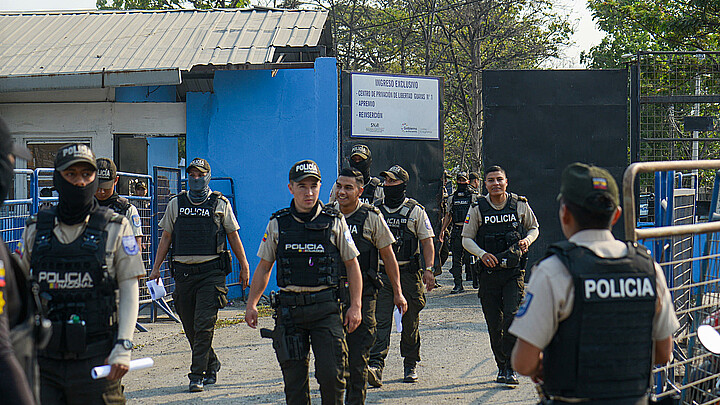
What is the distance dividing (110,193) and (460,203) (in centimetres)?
791

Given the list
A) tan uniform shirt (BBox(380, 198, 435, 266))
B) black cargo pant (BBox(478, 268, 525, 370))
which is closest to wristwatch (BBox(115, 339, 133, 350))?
tan uniform shirt (BBox(380, 198, 435, 266))

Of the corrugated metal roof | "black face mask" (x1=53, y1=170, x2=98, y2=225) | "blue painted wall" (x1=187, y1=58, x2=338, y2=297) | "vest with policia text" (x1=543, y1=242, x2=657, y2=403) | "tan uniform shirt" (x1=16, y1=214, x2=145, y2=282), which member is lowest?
"vest with policia text" (x1=543, y1=242, x2=657, y2=403)

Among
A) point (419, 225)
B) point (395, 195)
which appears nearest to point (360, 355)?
point (419, 225)

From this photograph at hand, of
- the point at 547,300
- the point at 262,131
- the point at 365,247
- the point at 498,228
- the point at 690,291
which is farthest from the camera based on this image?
the point at 262,131

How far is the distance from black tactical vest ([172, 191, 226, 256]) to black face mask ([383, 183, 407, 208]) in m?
1.67

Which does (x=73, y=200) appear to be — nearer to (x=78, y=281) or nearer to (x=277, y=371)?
(x=78, y=281)

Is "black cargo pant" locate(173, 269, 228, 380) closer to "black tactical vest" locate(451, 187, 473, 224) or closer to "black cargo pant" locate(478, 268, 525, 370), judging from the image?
"black cargo pant" locate(478, 268, 525, 370)

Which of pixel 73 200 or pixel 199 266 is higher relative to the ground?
pixel 73 200

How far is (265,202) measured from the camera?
13.0 meters

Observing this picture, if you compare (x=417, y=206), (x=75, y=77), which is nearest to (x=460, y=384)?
(x=417, y=206)

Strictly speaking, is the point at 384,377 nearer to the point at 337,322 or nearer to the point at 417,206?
the point at 417,206

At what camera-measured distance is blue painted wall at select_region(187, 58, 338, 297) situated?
1286 cm

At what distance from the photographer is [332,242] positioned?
17.7 ft

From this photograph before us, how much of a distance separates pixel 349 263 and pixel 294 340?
26.2 inches
